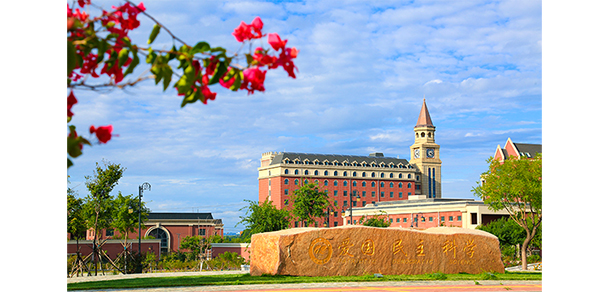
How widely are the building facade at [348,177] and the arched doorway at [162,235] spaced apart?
79.5ft

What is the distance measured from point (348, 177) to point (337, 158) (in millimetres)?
4538

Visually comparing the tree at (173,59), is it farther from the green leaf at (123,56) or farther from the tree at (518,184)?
the tree at (518,184)

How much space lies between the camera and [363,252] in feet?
60.2

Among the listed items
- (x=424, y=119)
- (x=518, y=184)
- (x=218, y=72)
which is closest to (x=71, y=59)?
(x=218, y=72)

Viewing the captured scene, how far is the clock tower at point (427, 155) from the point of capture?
108 meters

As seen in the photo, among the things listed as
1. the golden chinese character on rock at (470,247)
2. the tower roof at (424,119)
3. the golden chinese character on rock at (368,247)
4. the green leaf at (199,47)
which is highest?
the tower roof at (424,119)

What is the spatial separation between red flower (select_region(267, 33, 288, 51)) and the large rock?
14937 mm

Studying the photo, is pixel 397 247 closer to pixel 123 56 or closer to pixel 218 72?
pixel 218 72

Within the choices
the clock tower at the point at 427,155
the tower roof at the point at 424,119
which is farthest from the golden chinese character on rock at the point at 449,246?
the tower roof at the point at 424,119
